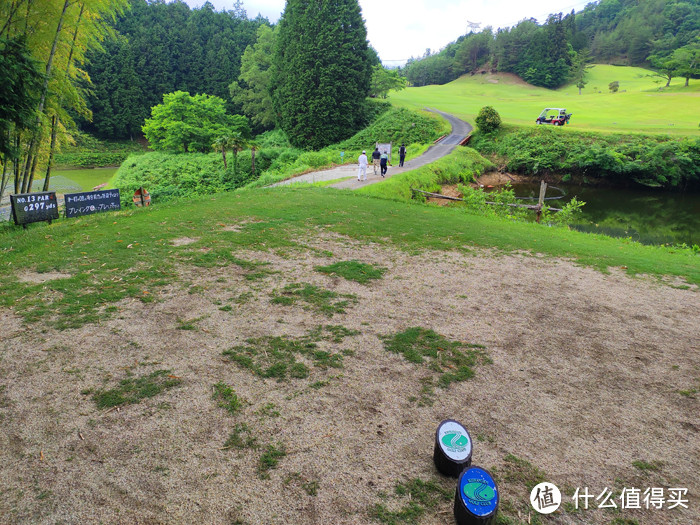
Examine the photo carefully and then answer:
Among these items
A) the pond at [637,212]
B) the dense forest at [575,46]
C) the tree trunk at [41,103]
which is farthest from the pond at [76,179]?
the dense forest at [575,46]

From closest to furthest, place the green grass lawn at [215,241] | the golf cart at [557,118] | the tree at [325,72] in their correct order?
the green grass lawn at [215,241]
the golf cart at [557,118]
the tree at [325,72]

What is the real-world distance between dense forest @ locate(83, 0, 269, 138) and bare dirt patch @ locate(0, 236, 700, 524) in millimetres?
67257

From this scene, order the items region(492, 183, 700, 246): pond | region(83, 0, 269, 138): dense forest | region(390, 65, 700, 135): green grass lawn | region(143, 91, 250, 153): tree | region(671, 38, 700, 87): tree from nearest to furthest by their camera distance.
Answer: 1. region(492, 183, 700, 246): pond
2. region(390, 65, 700, 135): green grass lawn
3. region(143, 91, 250, 153): tree
4. region(671, 38, 700, 87): tree
5. region(83, 0, 269, 138): dense forest

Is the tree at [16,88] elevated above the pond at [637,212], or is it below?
above

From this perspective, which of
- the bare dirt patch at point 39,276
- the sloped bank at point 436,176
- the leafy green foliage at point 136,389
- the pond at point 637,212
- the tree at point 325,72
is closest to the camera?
the leafy green foliage at point 136,389

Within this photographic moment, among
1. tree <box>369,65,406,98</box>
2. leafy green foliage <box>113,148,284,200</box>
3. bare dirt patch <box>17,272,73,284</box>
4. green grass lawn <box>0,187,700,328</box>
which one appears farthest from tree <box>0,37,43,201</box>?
tree <box>369,65,406,98</box>

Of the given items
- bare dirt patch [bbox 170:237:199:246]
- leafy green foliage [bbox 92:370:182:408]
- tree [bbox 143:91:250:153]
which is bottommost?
leafy green foliage [bbox 92:370:182:408]

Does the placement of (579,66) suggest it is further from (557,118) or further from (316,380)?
(316,380)

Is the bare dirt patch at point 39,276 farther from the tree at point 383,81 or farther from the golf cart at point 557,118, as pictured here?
the tree at point 383,81

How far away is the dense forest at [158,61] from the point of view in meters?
64.4

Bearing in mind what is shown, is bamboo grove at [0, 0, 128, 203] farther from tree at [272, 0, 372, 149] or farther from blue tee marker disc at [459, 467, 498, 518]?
tree at [272, 0, 372, 149]

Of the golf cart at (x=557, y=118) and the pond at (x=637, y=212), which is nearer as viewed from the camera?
the pond at (x=637, y=212)

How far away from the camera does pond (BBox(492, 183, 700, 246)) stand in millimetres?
19312

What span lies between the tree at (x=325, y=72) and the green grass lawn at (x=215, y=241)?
2512cm
